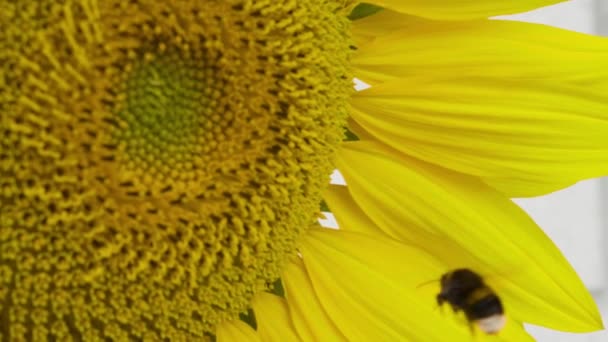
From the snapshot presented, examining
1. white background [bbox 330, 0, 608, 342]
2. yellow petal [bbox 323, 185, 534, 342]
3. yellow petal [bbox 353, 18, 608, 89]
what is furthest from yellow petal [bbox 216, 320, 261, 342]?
white background [bbox 330, 0, 608, 342]

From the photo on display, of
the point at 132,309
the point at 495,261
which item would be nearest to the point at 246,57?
the point at 132,309

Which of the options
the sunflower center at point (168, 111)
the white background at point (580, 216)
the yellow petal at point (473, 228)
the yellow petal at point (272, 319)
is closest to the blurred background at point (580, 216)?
the white background at point (580, 216)

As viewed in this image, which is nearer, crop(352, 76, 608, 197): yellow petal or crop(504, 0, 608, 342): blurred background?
crop(352, 76, 608, 197): yellow petal

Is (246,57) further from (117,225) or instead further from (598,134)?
(598,134)

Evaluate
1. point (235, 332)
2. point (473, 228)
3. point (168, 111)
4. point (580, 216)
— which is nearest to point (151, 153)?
Result: point (168, 111)

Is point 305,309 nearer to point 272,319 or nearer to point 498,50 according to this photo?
point 272,319

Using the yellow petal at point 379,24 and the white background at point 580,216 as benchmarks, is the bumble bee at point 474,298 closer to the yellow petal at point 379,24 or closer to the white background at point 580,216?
the yellow petal at point 379,24

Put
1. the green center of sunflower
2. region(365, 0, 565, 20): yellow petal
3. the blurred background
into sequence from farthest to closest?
the blurred background, region(365, 0, 565, 20): yellow petal, the green center of sunflower

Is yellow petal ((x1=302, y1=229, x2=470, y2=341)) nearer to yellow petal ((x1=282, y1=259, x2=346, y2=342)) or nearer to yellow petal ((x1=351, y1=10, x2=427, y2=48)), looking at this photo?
yellow petal ((x1=282, y1=259, x2=346, y2=342))
